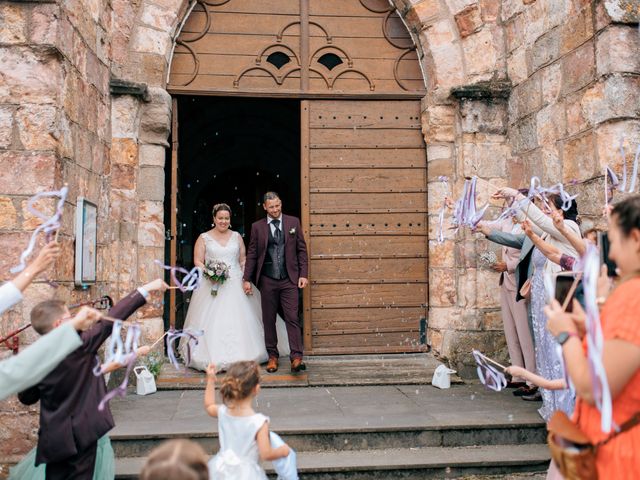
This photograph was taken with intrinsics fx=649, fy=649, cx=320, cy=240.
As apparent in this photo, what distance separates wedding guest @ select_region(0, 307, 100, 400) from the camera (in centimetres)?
212

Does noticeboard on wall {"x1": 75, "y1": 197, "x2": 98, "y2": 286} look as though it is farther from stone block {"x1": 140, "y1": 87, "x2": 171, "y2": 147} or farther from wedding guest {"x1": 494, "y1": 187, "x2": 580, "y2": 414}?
wedding guest {"x1": 494, "y1": 187, "x2": 580, "y2": 414}

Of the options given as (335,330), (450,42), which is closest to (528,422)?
(335,330)

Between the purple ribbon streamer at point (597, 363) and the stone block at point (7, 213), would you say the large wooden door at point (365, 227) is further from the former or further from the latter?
the purple ribbon streamer at point (597, 363)

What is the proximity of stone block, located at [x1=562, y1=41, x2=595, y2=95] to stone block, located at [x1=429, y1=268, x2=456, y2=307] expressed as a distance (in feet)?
6.80

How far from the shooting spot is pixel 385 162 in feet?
22.6

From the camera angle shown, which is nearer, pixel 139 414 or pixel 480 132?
pixel 139 414

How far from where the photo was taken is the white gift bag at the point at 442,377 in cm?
596

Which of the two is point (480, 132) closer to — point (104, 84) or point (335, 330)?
point (335, 330)

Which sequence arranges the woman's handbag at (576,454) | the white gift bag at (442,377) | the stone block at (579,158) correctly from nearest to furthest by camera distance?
1. the woman's handbag at (576,454)
2. the stone block at (579,158)
3. the white gift bag at (442,377)

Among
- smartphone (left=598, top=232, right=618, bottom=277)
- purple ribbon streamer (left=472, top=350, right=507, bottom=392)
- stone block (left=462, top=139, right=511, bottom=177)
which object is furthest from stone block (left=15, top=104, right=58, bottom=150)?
stone block (left=462, top=139, right=511, bottom=177)

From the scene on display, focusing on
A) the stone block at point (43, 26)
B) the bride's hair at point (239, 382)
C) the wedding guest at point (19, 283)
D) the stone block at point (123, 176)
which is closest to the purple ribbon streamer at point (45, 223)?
the wedding guest at point (19, 283)

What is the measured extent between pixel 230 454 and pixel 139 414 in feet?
7.28

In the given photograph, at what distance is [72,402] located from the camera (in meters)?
2.99

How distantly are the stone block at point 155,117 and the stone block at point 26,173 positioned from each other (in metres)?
1.76
